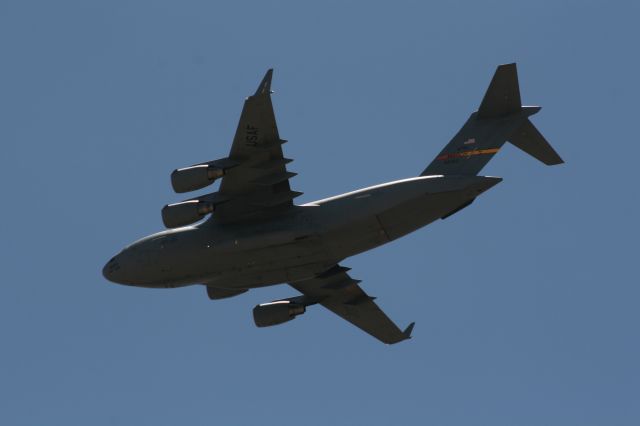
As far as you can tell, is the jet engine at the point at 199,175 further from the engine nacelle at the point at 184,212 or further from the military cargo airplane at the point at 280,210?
the engine nacelle at the point at 184,212

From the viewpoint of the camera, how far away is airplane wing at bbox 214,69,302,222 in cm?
2489

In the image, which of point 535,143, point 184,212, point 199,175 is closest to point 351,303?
point 184,212

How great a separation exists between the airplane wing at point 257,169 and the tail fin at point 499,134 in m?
3.30

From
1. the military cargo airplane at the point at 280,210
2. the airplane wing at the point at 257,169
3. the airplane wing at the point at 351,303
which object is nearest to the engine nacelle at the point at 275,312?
the airplane wing at the point at 351,303

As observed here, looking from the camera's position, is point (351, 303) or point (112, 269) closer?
point (112, 269)

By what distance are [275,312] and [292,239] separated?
4.60 meters

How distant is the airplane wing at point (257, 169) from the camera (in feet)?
81.7

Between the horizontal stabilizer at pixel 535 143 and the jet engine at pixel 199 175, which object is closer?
the jet engine at pixel 199 175

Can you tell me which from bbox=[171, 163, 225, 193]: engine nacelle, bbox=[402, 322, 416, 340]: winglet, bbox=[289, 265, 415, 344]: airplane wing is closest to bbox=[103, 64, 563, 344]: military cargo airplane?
bbox=[171, 163, 225, 193]: engine nacelle

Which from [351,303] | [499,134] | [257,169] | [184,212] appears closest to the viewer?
[257,169]

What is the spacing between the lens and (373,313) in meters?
31.3

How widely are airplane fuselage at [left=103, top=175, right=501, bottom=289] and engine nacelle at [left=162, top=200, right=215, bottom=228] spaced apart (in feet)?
2.83

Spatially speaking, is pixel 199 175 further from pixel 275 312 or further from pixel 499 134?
pixel 499 134

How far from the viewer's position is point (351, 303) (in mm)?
31156
